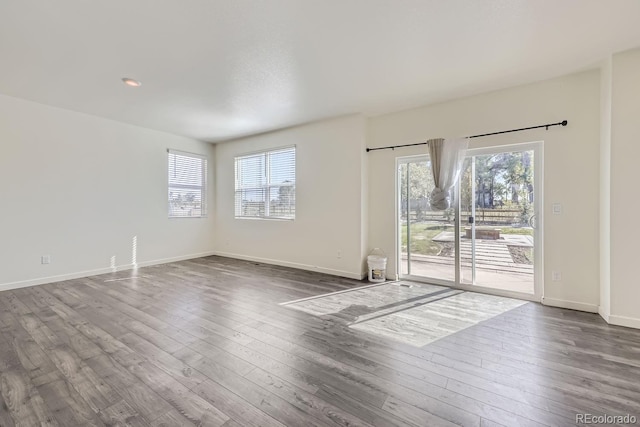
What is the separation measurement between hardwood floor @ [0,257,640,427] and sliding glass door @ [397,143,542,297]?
60 cm

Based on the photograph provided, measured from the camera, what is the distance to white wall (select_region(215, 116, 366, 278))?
175 inches

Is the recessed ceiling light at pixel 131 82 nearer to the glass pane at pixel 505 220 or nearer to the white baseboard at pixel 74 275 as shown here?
the white baseboard at pixel 74 275

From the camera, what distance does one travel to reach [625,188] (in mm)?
2641

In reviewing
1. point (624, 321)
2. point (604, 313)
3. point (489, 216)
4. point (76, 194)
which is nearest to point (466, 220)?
point (489, 216)

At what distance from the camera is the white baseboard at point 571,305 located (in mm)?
3006

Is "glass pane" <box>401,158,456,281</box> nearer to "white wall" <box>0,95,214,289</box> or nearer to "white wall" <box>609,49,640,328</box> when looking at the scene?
"white wall" <box>609,49,640,328</box>

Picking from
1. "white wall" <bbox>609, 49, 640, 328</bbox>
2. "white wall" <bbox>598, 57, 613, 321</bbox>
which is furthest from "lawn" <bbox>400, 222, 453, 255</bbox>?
"white wall" <bbox>609, 49, 640, 328</bbox>

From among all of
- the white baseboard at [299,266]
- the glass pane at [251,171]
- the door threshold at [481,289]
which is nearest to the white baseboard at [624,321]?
the door threshold at [481,289]

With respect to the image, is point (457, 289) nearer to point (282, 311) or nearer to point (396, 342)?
point (396, 342)

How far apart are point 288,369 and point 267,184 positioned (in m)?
4.16

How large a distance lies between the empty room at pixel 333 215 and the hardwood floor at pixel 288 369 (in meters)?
0.02

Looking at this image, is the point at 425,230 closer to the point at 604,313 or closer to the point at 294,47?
the point at 604,313

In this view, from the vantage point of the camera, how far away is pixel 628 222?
2.63 m

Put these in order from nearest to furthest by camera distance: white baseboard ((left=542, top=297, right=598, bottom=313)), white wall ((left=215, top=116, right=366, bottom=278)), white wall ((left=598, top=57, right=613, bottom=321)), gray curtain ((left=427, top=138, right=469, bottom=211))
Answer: white wall ((left=598, top=57, right=613, bottom=321)), white baseboard ((left=542, top=297, right=598, bottom=313)), gray curtain ((left=427, top=138, right=469, bottom=211)), white wall ((left=215, top=116, right=366, bottom=278))
